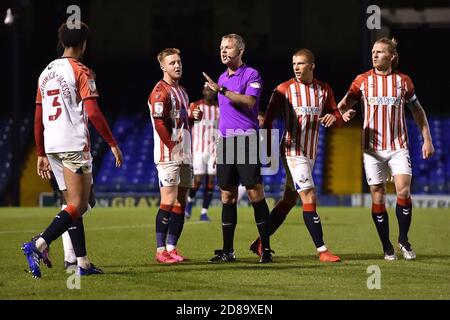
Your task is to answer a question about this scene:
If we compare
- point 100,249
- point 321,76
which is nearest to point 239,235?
point 100,249

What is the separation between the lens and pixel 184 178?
872 cm

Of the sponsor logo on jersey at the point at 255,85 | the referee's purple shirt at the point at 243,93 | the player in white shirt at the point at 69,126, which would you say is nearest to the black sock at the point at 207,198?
the referee's purple shirt at the point at 243,93

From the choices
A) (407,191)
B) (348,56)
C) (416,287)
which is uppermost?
(348,56)

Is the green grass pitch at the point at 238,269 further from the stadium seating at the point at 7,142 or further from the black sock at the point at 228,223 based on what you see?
the stadium seating at the point at 7,142

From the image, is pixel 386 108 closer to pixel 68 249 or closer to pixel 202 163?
pixel 68 249

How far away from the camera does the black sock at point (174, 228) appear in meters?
8.72

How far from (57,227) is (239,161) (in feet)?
6.34

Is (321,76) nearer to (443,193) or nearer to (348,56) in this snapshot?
(348,56)

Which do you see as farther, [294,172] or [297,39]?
[297,39]

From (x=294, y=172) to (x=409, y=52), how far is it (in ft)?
56.5

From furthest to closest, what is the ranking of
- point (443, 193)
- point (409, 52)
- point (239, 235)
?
point (409, 52), point (443, 193), point (239, 235)

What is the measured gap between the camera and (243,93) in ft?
27.1

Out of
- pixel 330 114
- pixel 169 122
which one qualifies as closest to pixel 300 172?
pixel 330 114

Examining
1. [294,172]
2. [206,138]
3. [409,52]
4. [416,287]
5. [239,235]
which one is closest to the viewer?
[416,287]
